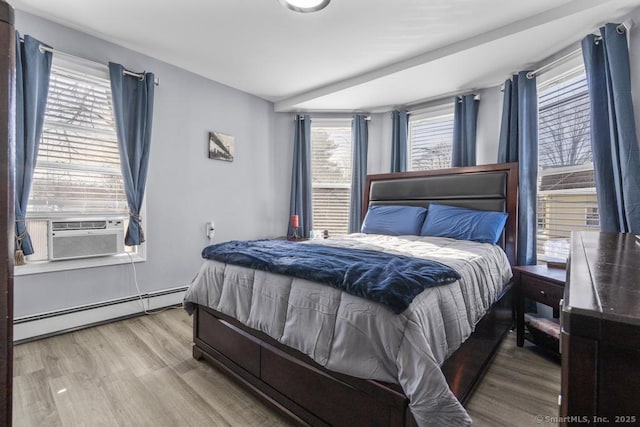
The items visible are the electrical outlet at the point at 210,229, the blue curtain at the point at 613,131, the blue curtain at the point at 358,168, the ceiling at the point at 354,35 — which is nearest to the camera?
the blue curtain at the point at 613,131

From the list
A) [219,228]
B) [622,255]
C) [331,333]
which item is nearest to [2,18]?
[331,333]

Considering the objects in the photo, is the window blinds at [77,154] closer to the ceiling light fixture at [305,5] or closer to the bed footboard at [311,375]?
the bed footboard at [311,375]

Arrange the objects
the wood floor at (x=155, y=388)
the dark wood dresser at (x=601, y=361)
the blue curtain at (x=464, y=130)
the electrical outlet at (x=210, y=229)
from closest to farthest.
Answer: the dark wood dresser at (x=601, y=361), the wood floor at (x=155, y=388), the blue curtain at (x=464, y=130), the electrical outlet at (x=210, y=229)

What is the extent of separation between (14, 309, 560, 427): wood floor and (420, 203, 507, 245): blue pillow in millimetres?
918

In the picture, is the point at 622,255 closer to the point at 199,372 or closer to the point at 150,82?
the point at 199,372

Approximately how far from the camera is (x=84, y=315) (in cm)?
263

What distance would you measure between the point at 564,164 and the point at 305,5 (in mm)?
2598

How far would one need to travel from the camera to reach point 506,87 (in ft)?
9.77

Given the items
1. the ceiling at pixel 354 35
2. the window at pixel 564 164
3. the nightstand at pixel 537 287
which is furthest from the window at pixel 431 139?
the nightstand at pixel 537 287

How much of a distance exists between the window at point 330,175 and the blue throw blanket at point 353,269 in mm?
2338

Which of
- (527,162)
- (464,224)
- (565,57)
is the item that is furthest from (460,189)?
(565,57)

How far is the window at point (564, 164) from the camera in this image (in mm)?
2426

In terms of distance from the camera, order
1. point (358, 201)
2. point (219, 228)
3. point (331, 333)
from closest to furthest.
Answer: point (331, 333) → point (219, 228) → point (358, 201)

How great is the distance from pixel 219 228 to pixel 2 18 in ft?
11.0
